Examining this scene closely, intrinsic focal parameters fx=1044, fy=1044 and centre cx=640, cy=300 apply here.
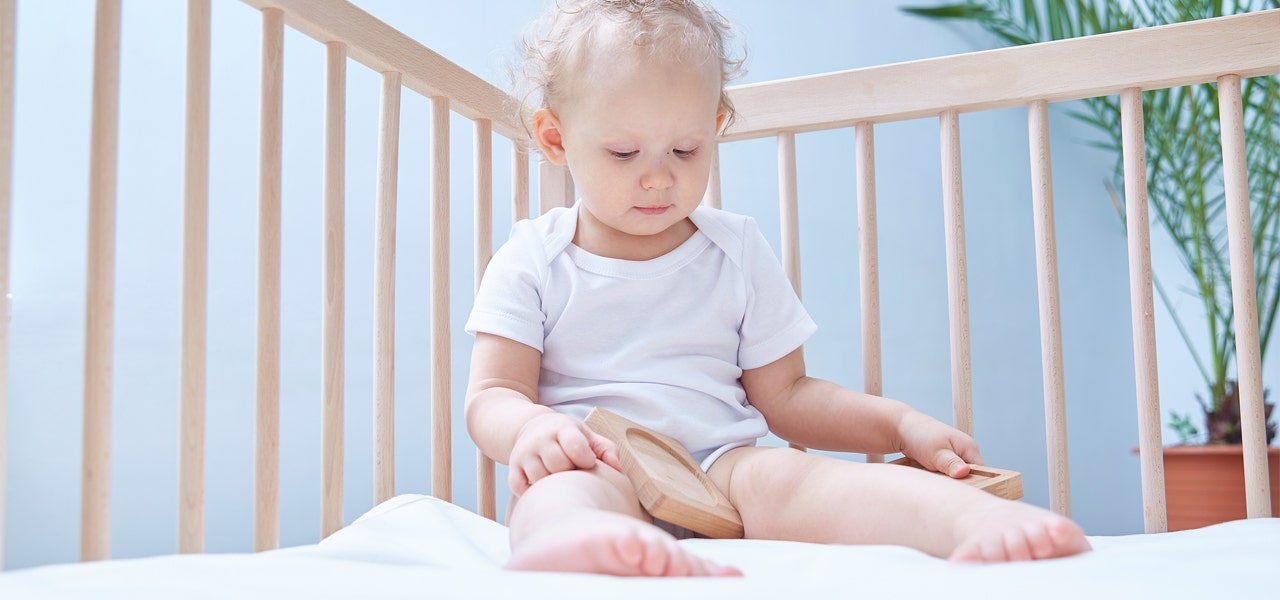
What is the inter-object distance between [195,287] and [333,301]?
0.16m

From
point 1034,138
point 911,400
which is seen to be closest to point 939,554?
point 1034,138

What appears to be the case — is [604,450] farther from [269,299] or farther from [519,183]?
[519,183]

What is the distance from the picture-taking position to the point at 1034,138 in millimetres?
1064

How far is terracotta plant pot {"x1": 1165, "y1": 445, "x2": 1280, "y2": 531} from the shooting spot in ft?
6.30

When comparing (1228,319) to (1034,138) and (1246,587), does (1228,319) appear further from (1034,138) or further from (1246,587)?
(1246,587)

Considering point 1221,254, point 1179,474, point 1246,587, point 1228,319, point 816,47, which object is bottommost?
point 1179,474

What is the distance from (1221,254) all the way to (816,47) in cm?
98

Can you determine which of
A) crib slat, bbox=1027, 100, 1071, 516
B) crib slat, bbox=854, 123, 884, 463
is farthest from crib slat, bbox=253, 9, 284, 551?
crib slat, bbox=1027, 100, 1071, 516

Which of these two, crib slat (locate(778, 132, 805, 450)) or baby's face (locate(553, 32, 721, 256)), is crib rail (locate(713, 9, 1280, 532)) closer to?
crib slat (locate(778, 132, 805, 450))

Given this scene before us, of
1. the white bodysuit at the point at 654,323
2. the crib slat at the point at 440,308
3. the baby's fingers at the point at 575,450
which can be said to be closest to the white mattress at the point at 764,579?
the baby's fingers at the point at 575,450

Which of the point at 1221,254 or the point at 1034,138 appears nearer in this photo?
the point at 1034,138

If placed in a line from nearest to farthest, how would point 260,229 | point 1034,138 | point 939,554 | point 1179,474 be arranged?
point 939,554 → point 260,229 → point 1034,138 → point 1179,474

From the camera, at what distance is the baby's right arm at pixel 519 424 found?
2.33 ft

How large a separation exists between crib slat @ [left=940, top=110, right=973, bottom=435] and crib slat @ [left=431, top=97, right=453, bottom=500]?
509 millimetres
